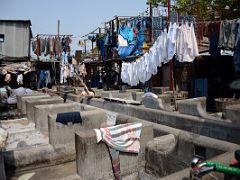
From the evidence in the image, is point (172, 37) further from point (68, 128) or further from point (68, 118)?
point (68, 128)

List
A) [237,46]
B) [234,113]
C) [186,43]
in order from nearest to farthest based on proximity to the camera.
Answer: [234,113] < [237,46] < [186,43]

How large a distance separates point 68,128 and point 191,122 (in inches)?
149

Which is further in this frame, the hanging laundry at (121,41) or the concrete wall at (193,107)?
the hanging laundry at (121,41)

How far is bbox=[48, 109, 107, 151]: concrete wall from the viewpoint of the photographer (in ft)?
24.7

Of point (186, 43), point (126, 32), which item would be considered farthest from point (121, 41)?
point (186, 43)

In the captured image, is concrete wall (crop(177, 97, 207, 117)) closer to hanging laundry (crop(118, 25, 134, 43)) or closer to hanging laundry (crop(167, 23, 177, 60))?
hanging laundry (crop(167, 23, 177, 60))

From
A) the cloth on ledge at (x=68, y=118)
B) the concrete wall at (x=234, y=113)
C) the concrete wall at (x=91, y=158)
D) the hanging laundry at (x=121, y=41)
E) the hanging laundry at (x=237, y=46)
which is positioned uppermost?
the hanging laundry at (x=121, y=41)

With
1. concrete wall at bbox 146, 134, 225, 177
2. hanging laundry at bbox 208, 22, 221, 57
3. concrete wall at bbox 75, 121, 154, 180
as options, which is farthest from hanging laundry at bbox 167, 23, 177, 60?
concrete wall at bbox 75, 121, 154, 180

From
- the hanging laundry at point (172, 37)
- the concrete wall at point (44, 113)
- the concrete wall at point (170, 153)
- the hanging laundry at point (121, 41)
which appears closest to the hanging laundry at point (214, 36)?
the hanging laundry at point (172, 37)

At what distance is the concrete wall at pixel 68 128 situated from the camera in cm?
752

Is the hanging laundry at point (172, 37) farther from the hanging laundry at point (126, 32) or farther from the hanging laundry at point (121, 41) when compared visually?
the hanging laundry at point (121, 41)

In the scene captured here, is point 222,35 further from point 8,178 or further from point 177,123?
point 8,178

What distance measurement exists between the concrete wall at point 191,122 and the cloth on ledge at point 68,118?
2.88 metres

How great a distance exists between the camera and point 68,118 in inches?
303
